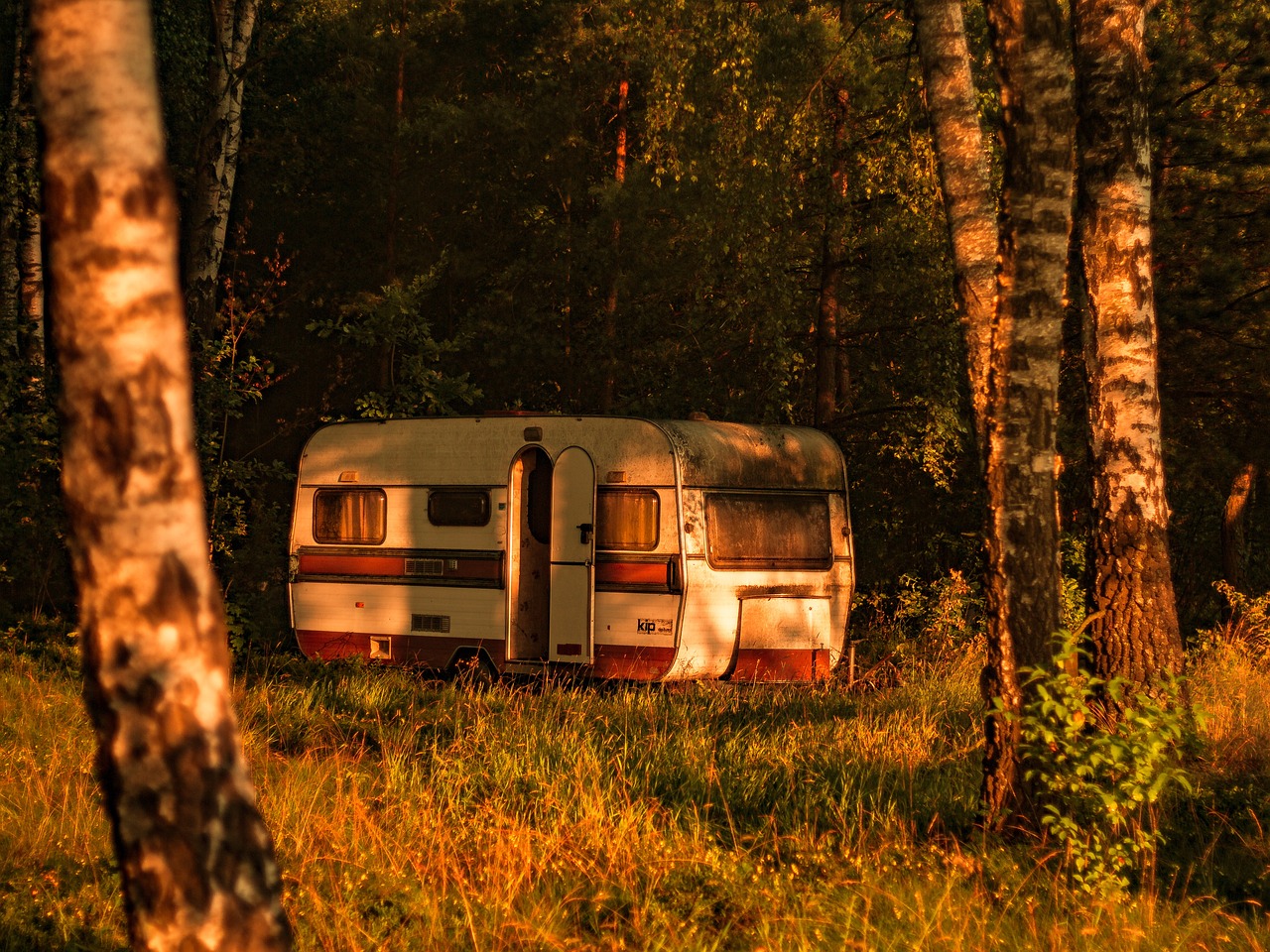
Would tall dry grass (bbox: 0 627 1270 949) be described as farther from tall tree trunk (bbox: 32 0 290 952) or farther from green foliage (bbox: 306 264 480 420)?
green foliage (bbox: 306 264 480 420)

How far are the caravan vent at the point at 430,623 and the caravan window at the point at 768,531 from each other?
2.92m

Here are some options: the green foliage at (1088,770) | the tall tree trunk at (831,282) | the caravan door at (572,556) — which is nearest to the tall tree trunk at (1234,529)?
the tall tree trunk at (831,282)

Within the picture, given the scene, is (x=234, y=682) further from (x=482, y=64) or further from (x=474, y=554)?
(x=482, y=64)

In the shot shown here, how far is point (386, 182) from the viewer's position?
30750 mm

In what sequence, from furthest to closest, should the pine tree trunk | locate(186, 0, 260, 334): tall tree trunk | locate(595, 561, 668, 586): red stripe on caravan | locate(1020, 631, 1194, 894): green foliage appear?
the pine tree trunk → locate(186, 0, 260, 334): tall tree trunk → locate(595, 561, 668, 586): red stripe on caravan → locate(1020, 631, 1194, 894): green foliage

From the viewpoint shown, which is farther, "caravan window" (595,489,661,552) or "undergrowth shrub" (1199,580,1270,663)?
"undergrowth shrub" (1199,580,1270,663)

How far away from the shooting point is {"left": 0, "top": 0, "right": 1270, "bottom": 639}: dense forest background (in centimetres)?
1473

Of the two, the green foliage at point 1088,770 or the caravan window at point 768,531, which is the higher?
the caravan window at point 768,531

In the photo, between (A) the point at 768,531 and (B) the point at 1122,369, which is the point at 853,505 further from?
(B) the point at 1122,369

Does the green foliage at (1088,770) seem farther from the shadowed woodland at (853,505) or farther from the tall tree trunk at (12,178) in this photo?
the tall tree trunk at (12,178)

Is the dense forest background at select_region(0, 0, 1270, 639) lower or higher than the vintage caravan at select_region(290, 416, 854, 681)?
higher

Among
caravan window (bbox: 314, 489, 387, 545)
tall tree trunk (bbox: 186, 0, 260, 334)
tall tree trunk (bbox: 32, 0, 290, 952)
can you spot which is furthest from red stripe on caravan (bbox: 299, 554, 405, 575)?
tall tree trunk (bbox: 32, 0, 290, 952)

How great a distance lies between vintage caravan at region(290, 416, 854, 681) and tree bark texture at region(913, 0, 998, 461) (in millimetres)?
3844

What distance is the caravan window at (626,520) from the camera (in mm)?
12789
